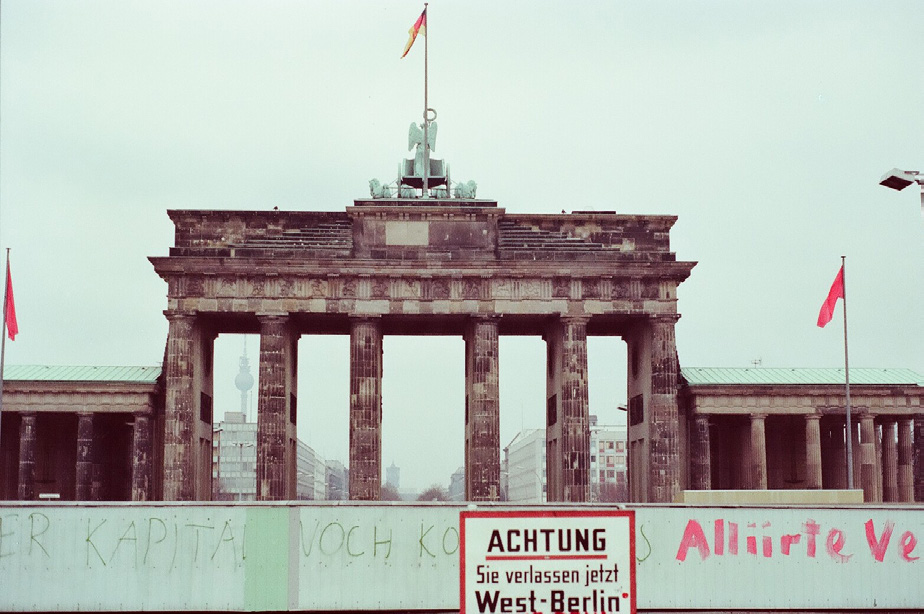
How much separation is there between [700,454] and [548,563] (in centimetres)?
5671

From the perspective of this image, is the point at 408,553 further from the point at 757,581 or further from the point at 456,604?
the point at 757,581

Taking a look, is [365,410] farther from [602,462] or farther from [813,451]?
[602,462]

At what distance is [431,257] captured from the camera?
6062 cm

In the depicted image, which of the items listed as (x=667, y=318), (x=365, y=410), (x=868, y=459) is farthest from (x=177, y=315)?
(x=868, y=459)

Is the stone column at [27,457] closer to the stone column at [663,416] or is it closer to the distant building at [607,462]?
the stone column at [663,416]

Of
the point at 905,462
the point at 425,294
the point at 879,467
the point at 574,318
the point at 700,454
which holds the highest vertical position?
the point at 425,294

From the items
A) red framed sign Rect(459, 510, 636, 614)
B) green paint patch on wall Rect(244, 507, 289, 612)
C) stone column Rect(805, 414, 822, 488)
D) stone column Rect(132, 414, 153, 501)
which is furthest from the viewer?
stone column Rect(805, 414, 822, 488)

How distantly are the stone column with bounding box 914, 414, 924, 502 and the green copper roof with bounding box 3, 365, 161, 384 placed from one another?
44.7m

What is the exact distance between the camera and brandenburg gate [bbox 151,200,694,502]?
59344mm

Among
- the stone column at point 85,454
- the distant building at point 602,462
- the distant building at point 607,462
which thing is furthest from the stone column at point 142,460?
the distant building at point 607,462

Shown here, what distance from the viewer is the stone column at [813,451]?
64812 millimetres

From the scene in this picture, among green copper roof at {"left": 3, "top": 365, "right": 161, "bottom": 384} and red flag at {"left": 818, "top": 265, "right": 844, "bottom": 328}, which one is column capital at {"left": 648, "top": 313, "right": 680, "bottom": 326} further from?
green copper roof at {"left": 3, "top": 365, "right": 161, "bottom": 384}

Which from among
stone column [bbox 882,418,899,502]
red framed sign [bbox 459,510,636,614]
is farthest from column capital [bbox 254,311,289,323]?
red framed sign [bbox 459,510,636,614]

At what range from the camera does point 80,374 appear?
6512 cm
